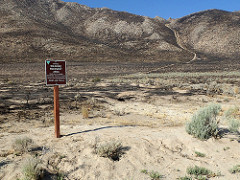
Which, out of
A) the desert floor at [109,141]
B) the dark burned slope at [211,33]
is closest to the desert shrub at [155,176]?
the desert floor at [109,141]

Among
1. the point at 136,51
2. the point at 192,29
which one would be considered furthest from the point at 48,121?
the point at 192,29

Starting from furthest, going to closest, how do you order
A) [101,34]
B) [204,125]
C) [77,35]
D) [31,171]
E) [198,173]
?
[101,34] → [77,35] → [204,125] → [198,173] → [31,171]

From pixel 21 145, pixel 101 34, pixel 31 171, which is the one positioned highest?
pixel 101 34

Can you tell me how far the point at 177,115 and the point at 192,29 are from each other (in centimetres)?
8752

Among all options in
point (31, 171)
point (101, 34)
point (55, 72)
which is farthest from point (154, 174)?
point (101, 34)

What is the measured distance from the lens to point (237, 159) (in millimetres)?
5488

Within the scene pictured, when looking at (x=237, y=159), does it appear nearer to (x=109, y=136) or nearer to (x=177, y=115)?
(x=109, y=136)

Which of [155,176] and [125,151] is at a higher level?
[125,151]

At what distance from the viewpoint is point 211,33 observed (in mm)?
80625

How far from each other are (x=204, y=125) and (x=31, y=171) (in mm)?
5388

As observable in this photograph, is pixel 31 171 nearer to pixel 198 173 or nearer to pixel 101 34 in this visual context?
pixel 198 173

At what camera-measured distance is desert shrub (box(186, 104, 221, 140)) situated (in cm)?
644

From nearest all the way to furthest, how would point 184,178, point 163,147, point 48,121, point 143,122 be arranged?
point 184,178 → point 163,147 → point 48,121 → point 143,122

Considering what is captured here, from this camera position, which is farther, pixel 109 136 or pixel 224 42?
pixel 224 42
